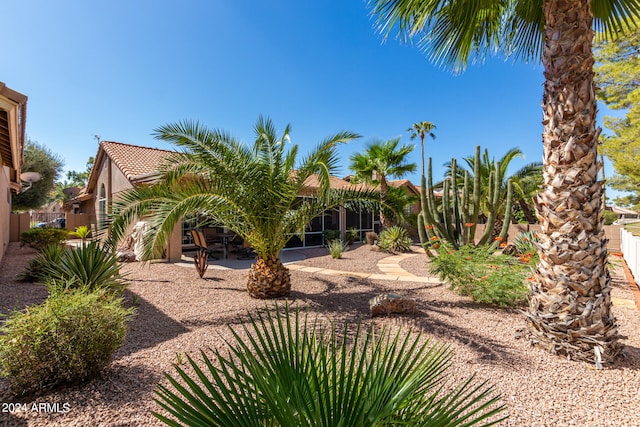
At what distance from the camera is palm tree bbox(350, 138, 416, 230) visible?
16.4 m

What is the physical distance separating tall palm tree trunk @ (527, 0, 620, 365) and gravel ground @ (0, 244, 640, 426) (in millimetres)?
366

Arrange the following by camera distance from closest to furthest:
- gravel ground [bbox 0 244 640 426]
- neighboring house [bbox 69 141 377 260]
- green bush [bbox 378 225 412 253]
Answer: gravel ground [bbox 0 244 640 426] < neighboring house [bbox 69 141 377 260] < green bush [bbox 378 225 412 253]

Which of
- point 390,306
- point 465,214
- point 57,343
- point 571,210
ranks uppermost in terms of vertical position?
point 465,214

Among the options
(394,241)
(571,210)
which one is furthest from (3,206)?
(571,210)

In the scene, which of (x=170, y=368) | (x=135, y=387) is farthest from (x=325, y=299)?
(x=135, y=387)

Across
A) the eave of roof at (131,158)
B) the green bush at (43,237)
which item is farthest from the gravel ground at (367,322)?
the green bush at (43,237)

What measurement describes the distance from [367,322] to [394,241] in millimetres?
9897

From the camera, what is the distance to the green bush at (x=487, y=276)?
5668 millimetres

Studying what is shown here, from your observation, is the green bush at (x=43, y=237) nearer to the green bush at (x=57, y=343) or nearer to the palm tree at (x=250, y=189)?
the palm tree at (x=250, y=189)

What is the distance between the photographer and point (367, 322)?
5066mm

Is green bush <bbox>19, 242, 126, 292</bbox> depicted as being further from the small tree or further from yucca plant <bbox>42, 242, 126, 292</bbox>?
the small tree

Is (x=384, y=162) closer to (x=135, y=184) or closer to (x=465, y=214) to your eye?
(x=465, y=214)

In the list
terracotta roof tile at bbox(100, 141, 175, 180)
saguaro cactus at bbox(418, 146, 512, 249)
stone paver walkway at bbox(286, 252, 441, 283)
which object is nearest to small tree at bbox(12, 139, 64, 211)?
terracotta roof tile at bbox(100, 141, 175, 180)

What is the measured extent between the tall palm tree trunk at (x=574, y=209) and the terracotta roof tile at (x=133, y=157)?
13.0 metres
